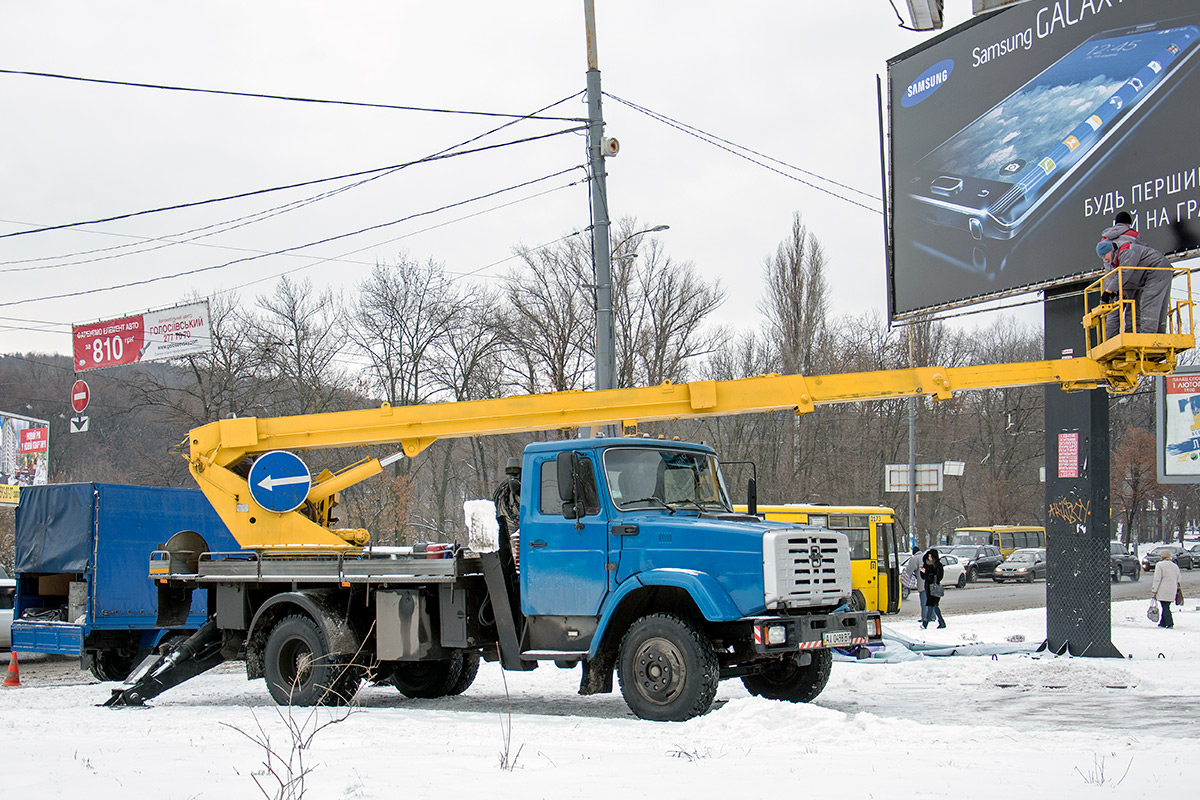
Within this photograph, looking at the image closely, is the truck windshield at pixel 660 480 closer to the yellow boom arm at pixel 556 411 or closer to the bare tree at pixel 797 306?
the yellow boom arm at pixel 556 411

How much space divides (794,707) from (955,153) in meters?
9.86

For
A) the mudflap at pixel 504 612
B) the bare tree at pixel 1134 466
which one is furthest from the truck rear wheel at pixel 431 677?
the bare tree at pixel 1134 466

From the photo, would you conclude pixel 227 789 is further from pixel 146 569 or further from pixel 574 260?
pixel 574 260

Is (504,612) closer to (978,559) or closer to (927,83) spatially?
(927,83)

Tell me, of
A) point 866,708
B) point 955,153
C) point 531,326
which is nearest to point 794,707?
point 866,708

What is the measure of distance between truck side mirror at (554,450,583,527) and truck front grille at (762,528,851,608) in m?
1.84

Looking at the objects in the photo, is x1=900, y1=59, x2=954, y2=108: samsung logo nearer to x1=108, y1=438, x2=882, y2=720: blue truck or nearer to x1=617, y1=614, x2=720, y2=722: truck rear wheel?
x1=108, y1=438, x2=882, y2=720: blue truck

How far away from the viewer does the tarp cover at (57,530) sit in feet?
48.5

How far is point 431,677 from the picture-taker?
490 inches

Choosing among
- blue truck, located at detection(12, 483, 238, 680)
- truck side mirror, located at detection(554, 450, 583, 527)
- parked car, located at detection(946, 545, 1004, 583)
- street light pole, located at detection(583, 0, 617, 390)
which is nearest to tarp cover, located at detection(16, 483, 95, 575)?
blue truck, located at detection(12, 483, 238, 680)

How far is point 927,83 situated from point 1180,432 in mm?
10242

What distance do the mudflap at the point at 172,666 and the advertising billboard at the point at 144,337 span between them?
45.5 feet

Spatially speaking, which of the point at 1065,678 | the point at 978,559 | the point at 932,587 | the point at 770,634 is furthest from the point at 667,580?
the point at 978,559

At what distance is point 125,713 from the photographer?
11.0m
